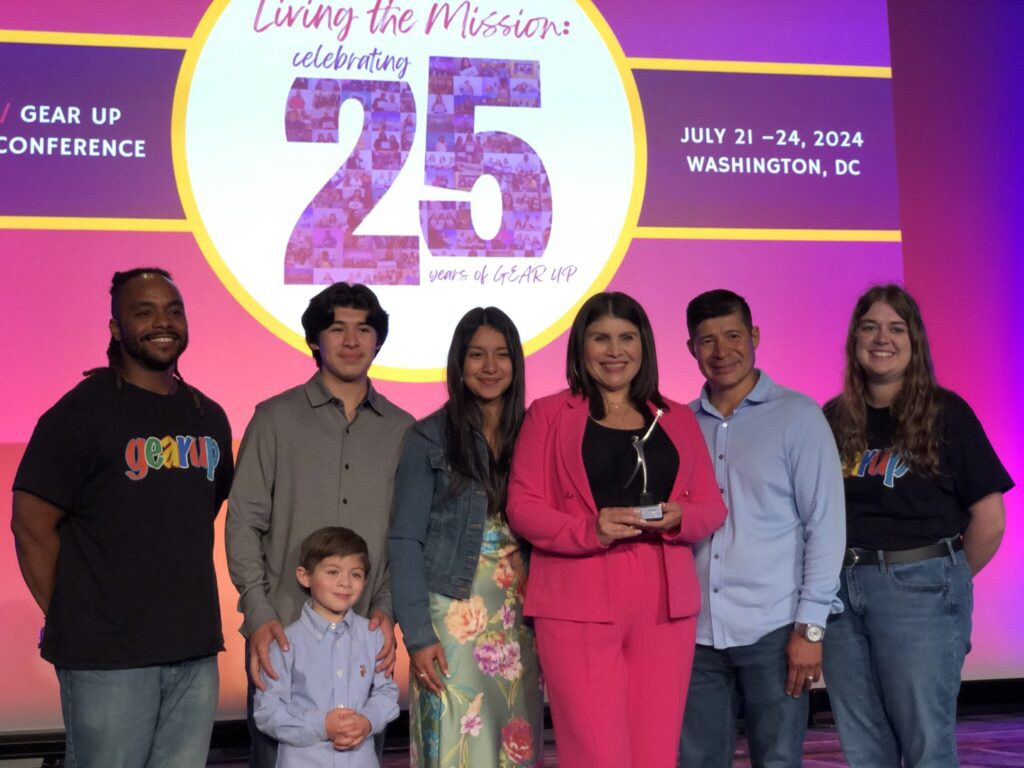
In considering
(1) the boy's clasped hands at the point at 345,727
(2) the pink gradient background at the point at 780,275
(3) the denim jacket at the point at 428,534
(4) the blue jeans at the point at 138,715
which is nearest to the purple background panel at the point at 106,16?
(2) the pink gradient background at the point at 780,275

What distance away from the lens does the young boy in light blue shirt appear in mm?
2596

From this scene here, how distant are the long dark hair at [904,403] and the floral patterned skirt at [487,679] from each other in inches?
36.6

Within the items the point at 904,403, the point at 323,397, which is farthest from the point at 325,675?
the point at 904,403

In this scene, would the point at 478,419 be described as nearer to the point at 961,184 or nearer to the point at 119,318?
the point at 119,318

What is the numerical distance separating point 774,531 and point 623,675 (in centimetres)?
55

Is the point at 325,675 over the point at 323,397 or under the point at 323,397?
under

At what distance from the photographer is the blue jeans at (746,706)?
2770 millimetres

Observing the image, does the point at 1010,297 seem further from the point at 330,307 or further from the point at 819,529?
the point at 330,307

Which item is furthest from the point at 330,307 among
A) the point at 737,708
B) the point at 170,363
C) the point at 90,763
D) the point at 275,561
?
the point at 737,708

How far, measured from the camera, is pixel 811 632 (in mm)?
2725

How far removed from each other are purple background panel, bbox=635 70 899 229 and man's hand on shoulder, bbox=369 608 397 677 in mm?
2540

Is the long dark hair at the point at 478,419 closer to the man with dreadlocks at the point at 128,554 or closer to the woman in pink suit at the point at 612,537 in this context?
the woman in pink suit at the point at 612,537

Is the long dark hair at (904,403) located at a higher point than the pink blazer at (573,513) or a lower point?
higher

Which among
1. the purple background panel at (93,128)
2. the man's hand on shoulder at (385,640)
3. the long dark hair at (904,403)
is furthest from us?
the purple background panel at (93,128)
